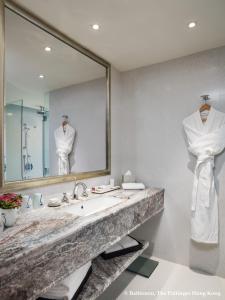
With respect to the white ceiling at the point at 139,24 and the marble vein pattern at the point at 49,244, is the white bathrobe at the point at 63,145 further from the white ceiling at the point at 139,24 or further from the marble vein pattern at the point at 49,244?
the white ceiling at the point at 139,24

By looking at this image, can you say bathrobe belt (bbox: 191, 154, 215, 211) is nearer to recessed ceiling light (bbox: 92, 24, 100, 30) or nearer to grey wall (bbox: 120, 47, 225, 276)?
grey wall (bbox: 120, 47, 225, 276)

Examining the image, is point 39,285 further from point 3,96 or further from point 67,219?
point 3,96

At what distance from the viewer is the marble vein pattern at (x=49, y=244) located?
95cm

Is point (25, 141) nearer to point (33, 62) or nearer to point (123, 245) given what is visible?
point (33, 62)

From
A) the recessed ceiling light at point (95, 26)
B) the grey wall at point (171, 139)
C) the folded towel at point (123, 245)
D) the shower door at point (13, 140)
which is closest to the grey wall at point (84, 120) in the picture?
the shower door at point (13, 140)

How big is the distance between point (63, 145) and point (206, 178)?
5.12 feet

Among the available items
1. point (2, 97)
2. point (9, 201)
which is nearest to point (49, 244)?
point (9, 201)

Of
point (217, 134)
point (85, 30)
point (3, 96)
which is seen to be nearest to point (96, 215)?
point (3, 96)

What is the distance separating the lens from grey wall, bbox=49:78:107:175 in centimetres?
197

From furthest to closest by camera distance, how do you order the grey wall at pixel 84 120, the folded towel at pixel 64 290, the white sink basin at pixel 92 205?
the grey wall at pixel 84 120 → the white sink basin at pixel 92 205 → the folded towel at pixel 64 290

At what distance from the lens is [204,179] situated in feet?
7.13

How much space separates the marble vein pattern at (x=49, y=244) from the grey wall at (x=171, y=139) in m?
0.89

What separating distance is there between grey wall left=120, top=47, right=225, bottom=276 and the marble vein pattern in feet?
2.92

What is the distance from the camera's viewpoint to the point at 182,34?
1.96 m
